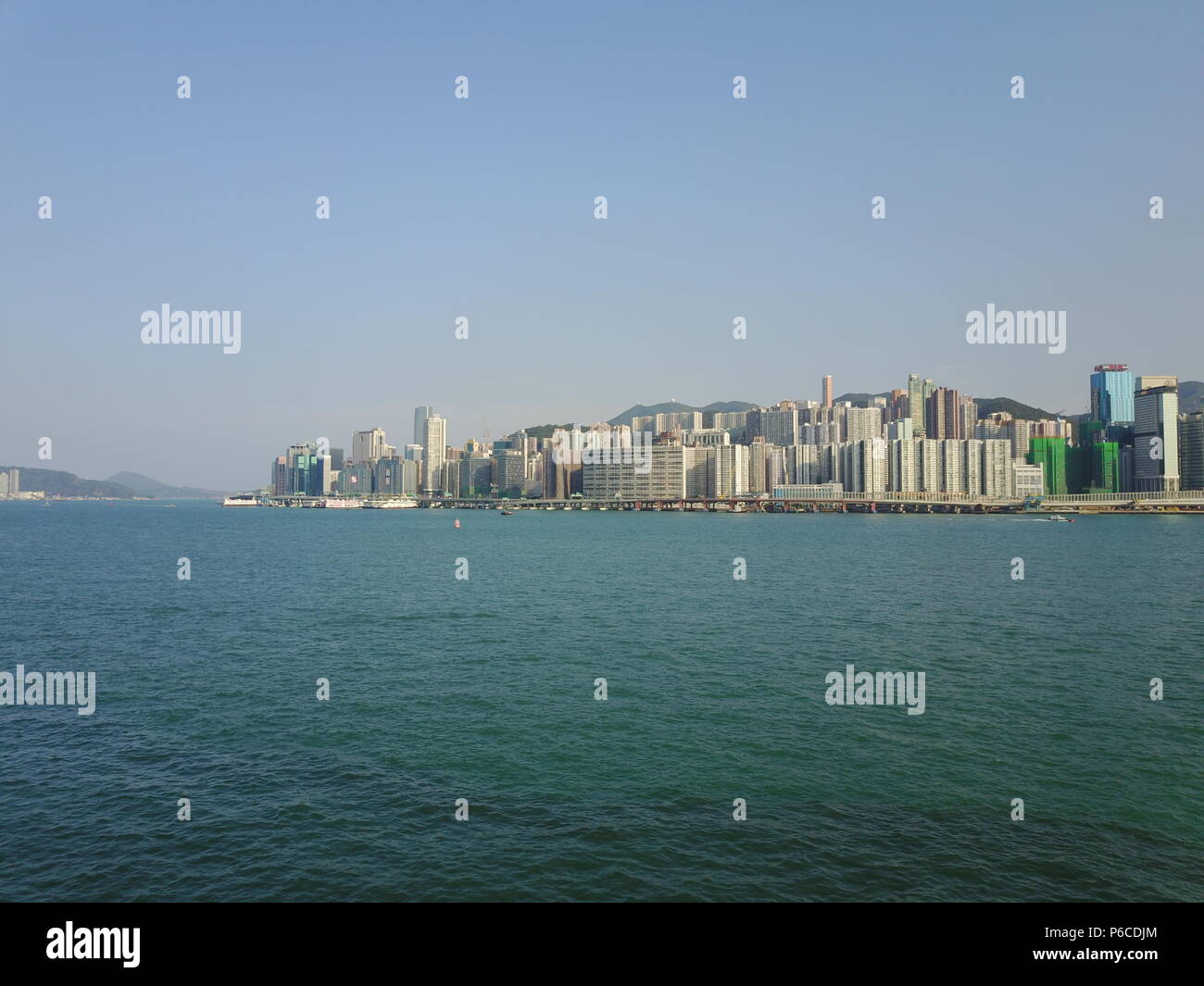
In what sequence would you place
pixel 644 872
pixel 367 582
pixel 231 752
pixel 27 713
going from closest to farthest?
pixel 644 872, pixel 231 752, pixel 27 713, pixel 367 582

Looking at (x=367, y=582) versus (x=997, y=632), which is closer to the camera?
(x=997, y=632)
